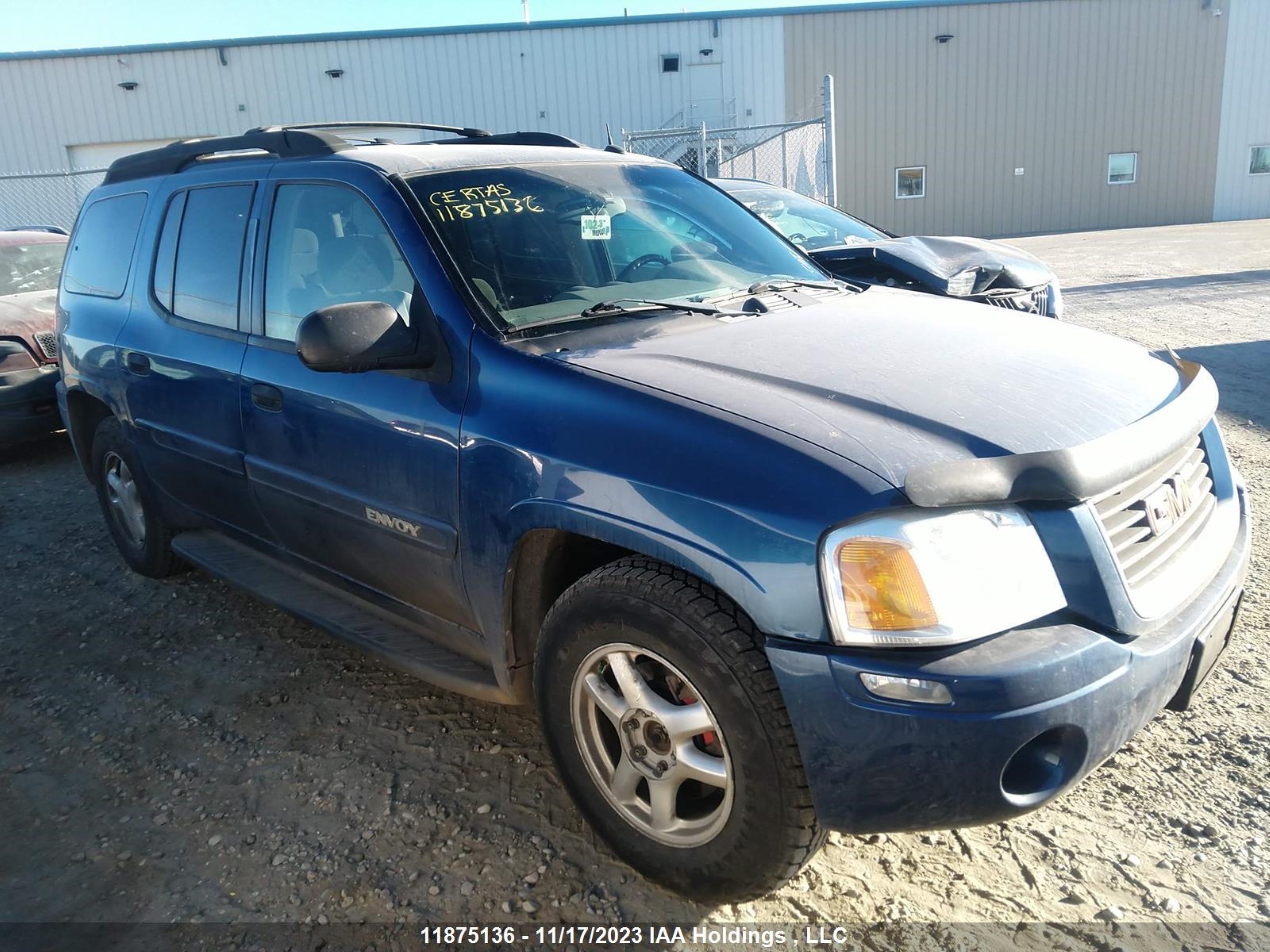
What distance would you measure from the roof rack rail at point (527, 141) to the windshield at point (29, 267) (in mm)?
5290

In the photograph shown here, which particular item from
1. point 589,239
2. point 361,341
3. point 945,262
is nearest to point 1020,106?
point 945,262

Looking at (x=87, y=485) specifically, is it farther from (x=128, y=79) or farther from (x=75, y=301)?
(x=128, y=79)

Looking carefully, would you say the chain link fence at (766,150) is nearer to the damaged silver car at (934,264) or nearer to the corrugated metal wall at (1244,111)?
the damaged silver car at (934,264)

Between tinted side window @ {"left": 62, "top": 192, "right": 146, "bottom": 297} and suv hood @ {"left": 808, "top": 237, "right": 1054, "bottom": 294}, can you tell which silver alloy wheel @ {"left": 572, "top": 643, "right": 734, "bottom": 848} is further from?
suv hood @ {"left": 808, "top": 237, "right": 1054, "bottom": 294}

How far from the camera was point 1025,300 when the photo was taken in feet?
20.5

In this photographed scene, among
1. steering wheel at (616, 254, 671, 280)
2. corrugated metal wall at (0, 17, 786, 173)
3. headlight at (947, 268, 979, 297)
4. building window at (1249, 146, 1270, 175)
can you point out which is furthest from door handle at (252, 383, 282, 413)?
building window at (1249, 146, 1270, 175)

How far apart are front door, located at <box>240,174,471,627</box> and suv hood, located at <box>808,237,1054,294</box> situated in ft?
12.6

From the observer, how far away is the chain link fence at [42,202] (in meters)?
20.6

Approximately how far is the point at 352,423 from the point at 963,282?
4.71 metres

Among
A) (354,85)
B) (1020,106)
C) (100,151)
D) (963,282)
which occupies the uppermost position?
(354,85)

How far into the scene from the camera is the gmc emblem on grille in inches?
83.0

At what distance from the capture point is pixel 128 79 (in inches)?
903

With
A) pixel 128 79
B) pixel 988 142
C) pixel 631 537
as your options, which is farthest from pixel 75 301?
pixel 988 142

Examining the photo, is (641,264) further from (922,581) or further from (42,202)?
(42,202)
